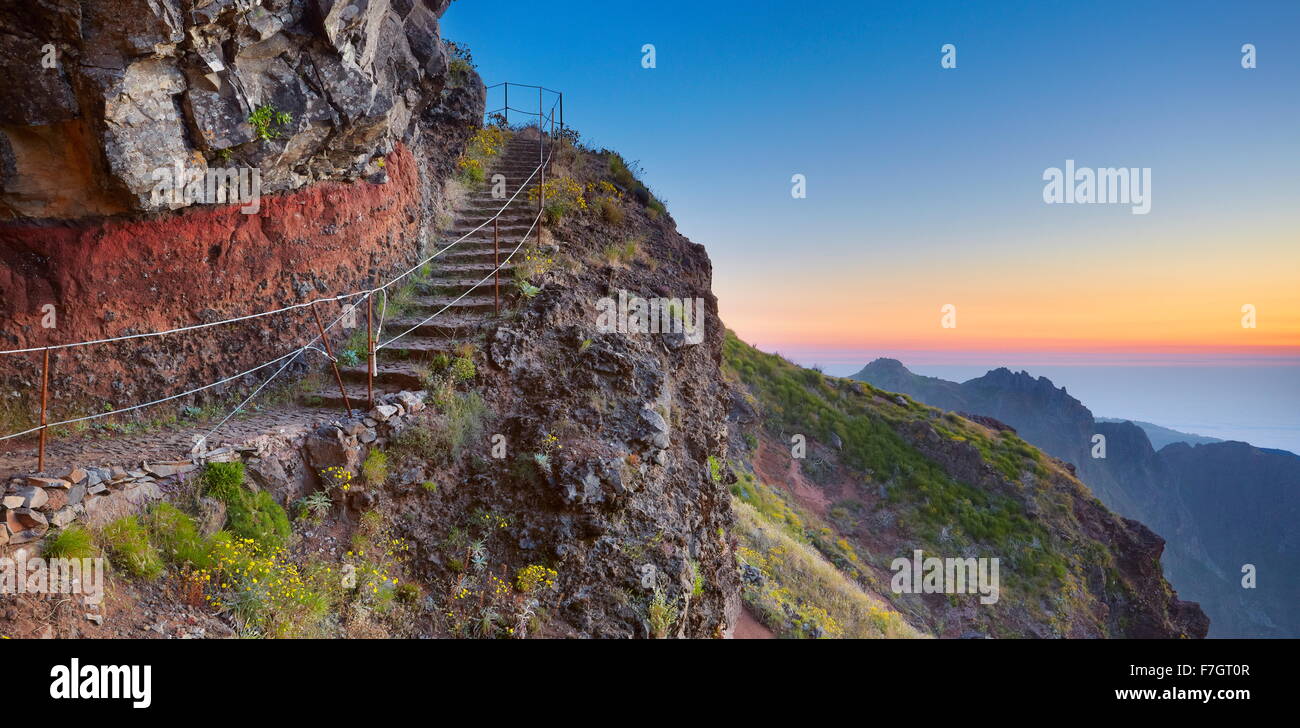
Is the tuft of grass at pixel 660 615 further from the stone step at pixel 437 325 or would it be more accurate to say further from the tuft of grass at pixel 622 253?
the tuft of grass at pixel 622 253

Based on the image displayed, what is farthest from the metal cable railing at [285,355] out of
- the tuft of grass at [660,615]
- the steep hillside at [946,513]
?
the steep hillside at [946,513]

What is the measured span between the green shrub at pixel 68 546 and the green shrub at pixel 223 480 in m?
1.13

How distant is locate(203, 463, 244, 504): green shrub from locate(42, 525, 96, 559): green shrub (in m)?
1.13

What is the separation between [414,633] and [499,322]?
4.96 m

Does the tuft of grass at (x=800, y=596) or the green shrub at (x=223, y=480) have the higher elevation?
the green shrub at (x=223, y=480)

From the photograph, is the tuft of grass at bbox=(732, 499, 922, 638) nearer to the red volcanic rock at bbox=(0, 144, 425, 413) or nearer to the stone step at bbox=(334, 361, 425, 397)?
the stone step at bbox=(334, 361, 425, 397)

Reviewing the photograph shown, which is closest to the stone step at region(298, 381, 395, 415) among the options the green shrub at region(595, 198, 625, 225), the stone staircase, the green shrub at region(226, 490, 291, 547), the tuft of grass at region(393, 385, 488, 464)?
the stone staircase

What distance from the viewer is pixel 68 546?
488cm

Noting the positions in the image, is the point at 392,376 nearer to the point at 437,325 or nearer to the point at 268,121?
the point at 437,325

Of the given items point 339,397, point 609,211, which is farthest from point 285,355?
point 609,211

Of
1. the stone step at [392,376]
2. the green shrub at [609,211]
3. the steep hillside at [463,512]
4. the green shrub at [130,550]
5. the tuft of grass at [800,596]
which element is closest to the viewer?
the green shrub at [130,550]

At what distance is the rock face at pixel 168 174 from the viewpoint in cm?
612
